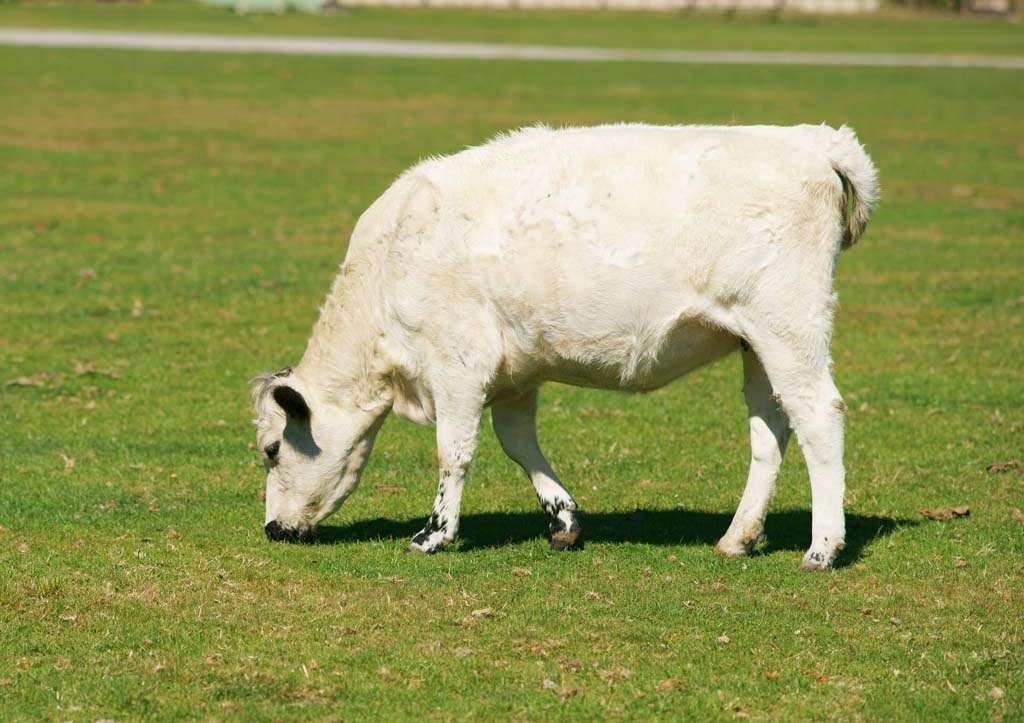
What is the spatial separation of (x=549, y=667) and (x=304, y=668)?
1.34 meters

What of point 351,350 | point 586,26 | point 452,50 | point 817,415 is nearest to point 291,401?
point 351,350

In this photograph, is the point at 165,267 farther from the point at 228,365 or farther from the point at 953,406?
the point at 953,406

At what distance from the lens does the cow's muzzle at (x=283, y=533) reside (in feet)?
34.0

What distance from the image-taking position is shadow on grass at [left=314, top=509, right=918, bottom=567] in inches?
418

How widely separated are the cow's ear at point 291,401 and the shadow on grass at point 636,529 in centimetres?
102

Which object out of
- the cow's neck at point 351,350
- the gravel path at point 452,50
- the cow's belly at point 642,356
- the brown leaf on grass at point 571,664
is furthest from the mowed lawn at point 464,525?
the gravel path at point 452,50

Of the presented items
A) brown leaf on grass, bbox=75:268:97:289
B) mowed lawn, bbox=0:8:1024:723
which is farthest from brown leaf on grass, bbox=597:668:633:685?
brown leaf on grass, bbox=75:268:97:289

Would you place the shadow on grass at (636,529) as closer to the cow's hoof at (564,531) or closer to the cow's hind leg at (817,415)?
the cow's hoof at (564,531)

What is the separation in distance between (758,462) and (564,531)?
143 centimetres

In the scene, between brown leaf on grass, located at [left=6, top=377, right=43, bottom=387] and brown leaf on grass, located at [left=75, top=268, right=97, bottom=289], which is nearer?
brown leaf on grass, located at [left=6, top=377, right=43, bottom=387]

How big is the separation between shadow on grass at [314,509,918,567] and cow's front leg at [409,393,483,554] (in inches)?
10.1

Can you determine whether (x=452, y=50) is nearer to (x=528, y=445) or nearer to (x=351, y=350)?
(x=528, y=445)

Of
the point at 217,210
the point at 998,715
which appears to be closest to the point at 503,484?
the point at 998,715

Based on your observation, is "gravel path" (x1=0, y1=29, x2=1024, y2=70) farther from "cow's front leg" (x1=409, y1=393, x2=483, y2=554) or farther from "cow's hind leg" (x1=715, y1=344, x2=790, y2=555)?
"cow's front leg" (x1=409, y1=393, x2=483, y2=554)
